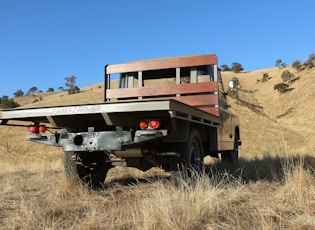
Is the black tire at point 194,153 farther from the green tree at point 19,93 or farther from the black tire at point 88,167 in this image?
the green tree at point 19,93

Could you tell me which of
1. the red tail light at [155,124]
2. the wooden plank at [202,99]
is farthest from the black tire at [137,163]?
the wooden plank at [202,99]

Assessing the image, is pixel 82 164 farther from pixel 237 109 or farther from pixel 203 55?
pixel 237 109

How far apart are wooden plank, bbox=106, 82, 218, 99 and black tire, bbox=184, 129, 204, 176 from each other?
3.81 ft

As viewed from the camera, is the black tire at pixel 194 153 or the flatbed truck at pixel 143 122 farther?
the black tire at pixel 194 153

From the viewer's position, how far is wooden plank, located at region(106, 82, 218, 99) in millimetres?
6531

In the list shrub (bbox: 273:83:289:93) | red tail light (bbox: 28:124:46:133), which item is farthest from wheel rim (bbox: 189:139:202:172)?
shrub (bbox: 273:83:289:93)

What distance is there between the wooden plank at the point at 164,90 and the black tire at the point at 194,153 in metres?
1.16

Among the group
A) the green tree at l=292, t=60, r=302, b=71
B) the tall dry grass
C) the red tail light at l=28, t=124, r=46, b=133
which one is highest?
the green tree at l=292, t=60, r=302, b=71

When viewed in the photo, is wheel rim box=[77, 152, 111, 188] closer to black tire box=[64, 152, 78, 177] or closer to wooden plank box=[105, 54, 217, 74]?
black tire box=[64, 152, 78, 177]

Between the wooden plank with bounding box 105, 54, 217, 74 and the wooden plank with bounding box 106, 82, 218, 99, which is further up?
the wooden plank with bounding box 105, 54, 217, 74

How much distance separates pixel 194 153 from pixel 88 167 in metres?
1.83

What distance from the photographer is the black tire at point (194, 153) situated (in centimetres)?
516

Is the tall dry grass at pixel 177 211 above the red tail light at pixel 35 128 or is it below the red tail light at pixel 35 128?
below

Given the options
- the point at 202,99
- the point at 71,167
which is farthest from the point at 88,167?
the point at 202,99
